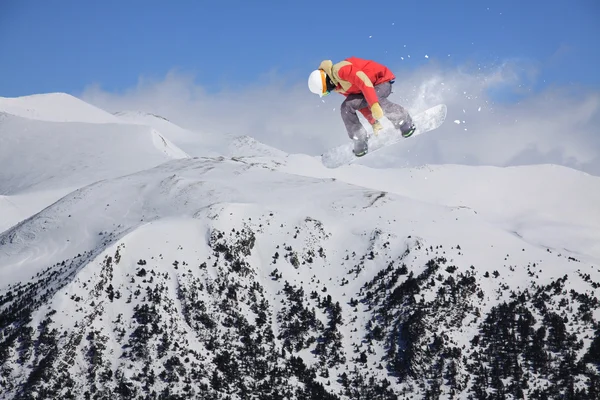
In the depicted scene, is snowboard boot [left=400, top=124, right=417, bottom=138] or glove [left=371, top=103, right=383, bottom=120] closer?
glove [left=371, top=103, right=383, bottom=120]

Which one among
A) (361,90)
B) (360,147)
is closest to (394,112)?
(360,147)

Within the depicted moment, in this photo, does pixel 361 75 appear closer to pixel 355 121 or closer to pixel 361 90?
pixel 361 90

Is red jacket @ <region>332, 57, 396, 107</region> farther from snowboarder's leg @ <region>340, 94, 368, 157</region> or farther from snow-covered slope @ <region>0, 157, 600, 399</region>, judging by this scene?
snow-covered slope @ <region>0, 157, 600, 399</region>

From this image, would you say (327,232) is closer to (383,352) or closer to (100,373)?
(383,352)

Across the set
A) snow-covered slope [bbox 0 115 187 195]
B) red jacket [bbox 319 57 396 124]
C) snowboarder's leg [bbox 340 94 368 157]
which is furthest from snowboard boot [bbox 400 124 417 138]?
snow-covered slope [bbox 0 115 187 195]

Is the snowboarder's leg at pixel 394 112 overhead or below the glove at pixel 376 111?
overhead

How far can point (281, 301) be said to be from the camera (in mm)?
71125

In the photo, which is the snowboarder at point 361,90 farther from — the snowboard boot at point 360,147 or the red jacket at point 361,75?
the snowboard boot at point 360,147

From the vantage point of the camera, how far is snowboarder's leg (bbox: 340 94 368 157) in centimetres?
1947

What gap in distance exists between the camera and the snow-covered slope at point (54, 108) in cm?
15982

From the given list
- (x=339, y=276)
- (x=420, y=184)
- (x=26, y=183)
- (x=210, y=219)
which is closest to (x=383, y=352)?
(x=339, y=276)

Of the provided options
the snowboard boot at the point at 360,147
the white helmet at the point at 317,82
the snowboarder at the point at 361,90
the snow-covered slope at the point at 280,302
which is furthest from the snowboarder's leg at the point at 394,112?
the snow-covered slope at the point at 280,302

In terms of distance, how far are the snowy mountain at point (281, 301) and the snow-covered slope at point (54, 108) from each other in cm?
8478

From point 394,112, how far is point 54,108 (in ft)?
559
